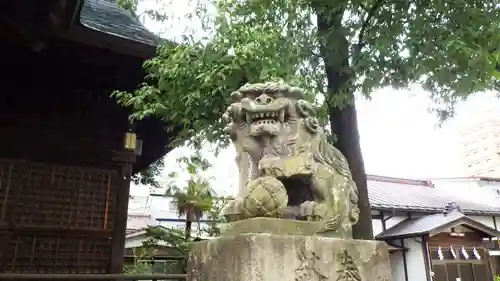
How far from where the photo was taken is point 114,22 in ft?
17.8

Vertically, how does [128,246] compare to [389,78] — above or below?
below

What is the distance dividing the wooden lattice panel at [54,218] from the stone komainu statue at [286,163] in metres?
3.26

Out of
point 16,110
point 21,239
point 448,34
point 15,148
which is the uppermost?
point 448,34

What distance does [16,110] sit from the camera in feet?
17.5

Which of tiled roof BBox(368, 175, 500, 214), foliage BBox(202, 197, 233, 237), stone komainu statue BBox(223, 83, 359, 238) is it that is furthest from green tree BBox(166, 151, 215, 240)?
stone komainu statue BBox(223, 83, 359, 238)

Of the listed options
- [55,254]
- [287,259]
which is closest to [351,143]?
[287,259]

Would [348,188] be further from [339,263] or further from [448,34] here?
[448,34]

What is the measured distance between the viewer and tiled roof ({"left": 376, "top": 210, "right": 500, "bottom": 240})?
1242 cm

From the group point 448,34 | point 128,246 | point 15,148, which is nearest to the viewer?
point 448,34

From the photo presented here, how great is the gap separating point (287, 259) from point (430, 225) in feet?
38.1

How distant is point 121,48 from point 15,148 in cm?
194

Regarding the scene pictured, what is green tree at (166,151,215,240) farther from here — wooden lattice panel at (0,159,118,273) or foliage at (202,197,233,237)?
wooden lattice panel at (0,159,118,273)

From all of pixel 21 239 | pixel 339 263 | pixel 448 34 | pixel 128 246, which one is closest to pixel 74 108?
pixel 21 239

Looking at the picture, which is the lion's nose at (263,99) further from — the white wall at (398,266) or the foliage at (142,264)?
the white wall at (398,266)
